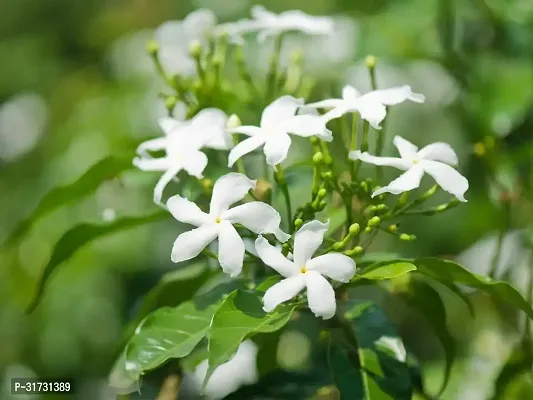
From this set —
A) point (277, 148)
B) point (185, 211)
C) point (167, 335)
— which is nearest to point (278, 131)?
point (277, 148)

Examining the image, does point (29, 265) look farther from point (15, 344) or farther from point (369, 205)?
point (369, 205)

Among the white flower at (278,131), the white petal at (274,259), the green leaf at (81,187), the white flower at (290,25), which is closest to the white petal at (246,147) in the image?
the white flower at (278,131)

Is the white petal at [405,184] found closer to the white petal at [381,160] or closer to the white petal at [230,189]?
the white petal at [381,160]

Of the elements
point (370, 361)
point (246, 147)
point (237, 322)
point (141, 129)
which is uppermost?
point (246, 147)

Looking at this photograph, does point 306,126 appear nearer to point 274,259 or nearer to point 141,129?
point 274,259

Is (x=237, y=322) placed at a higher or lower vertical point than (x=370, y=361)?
higher

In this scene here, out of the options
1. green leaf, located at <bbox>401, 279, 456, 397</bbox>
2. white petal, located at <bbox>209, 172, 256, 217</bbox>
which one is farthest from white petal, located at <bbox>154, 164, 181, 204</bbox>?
→ green leaf, located at <bbox>401, 279, 456, 397</bbox>

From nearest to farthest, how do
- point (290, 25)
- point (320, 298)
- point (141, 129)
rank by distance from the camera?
point (320, 298)
point (290, 25)
point (141, 129)

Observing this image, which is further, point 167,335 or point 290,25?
point 290,25
